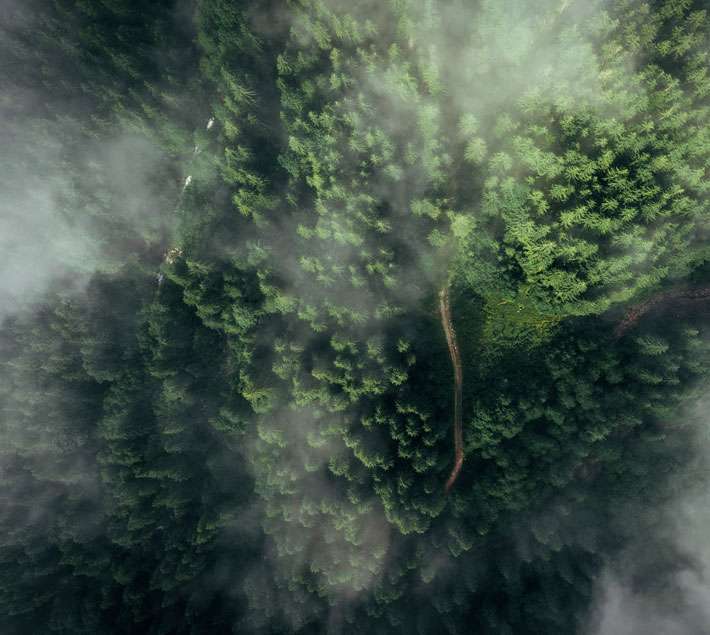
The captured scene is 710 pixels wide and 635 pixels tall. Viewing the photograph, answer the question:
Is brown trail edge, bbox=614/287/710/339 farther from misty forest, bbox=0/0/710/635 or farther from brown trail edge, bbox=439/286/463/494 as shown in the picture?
brown trail edge, bbox=439/286/463/494

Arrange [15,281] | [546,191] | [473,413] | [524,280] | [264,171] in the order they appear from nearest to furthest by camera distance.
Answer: [546,191] → [524,280] → [473,413] → [264,171] → [15,281]

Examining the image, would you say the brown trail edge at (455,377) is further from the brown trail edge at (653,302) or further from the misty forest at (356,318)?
the brown trail edge at (653,302)

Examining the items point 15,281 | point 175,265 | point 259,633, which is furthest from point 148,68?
point 259,633

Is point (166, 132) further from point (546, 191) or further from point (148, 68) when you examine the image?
point (546, 191)

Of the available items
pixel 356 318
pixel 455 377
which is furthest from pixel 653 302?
pixel 356 318

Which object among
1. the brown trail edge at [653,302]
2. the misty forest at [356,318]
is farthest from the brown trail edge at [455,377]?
the brown trail edge at [653,302]

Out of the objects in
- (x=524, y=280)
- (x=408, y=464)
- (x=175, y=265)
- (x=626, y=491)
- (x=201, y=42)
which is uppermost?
(x=201, y=42)
